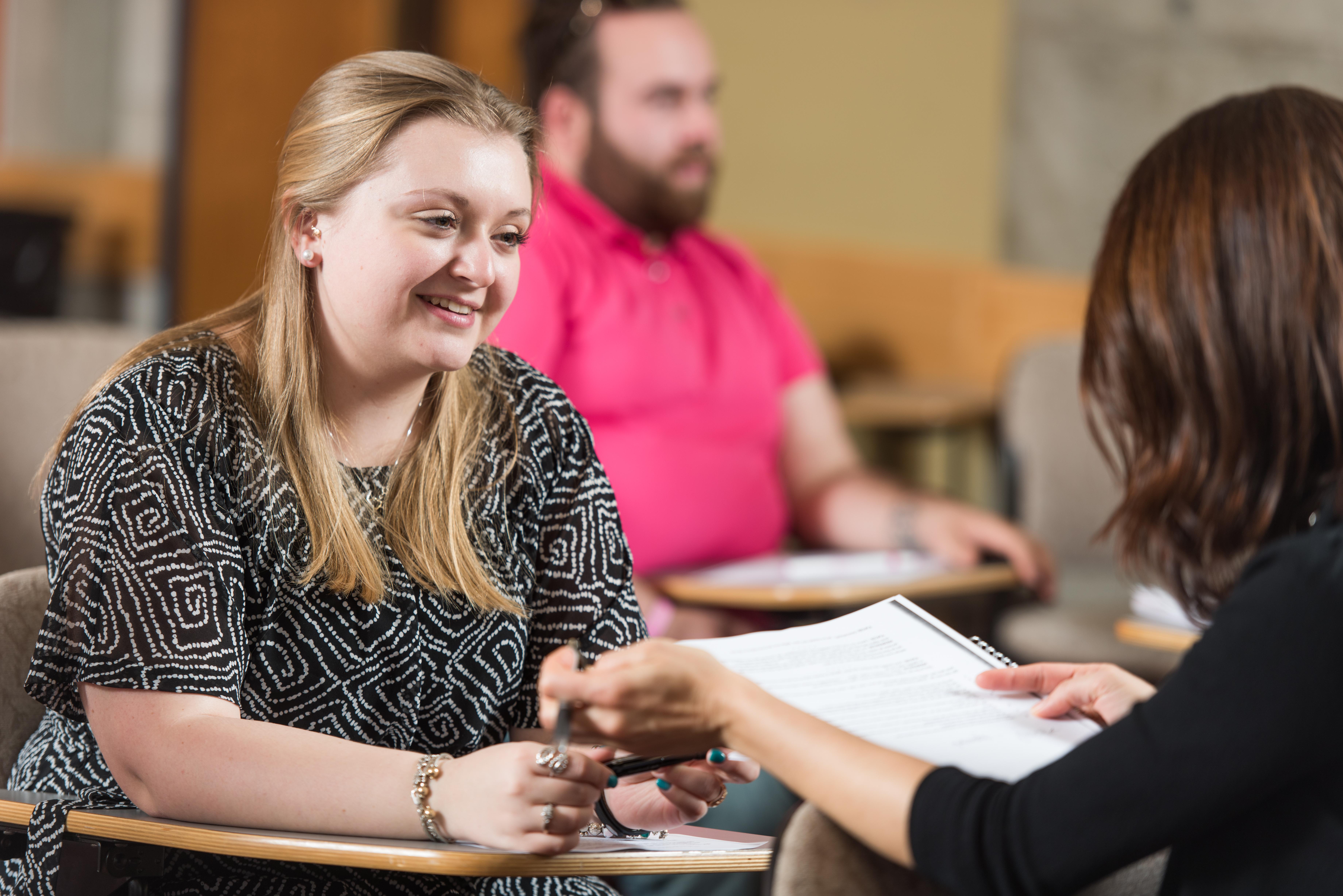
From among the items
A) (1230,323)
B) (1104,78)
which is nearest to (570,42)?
(1230,323)

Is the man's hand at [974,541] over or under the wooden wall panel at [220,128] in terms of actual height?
under

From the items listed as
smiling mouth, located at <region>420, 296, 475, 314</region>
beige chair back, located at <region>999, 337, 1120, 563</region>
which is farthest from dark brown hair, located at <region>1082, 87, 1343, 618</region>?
beige chair back, located at <region>999, 337, 1120, 563</region>

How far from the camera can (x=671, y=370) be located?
6.47 feet

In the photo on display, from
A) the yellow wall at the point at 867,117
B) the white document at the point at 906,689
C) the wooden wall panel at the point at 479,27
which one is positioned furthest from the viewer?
the wooden wall panel at the point at 479,27

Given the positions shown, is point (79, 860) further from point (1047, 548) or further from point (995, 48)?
point (995, 48)

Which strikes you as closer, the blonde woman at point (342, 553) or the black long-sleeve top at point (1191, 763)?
the black long-sleeve top at point (1191, 763)

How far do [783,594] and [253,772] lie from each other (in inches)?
37.5

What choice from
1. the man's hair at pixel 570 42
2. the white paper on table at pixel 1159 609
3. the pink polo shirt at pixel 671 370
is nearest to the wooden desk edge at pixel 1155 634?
the white paper on table at pixel 1159 609

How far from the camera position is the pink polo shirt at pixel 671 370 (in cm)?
184

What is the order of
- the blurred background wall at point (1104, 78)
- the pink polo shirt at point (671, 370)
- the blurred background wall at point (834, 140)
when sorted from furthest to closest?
the blurred background wall at point (834, 140) → the blurred background wall at point (1104, 78) → the pink polo shirt at point (671, 370)

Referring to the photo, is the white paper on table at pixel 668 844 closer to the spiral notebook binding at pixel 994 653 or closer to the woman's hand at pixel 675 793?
the woman's hand at pixel 675 793

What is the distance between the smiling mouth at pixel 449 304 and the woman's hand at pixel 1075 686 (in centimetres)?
46

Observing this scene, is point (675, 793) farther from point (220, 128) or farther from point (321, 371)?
point (220, 128)

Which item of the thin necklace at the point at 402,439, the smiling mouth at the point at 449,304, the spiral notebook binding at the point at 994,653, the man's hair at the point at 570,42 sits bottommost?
the spiral notebook binding at the point at 994,653
